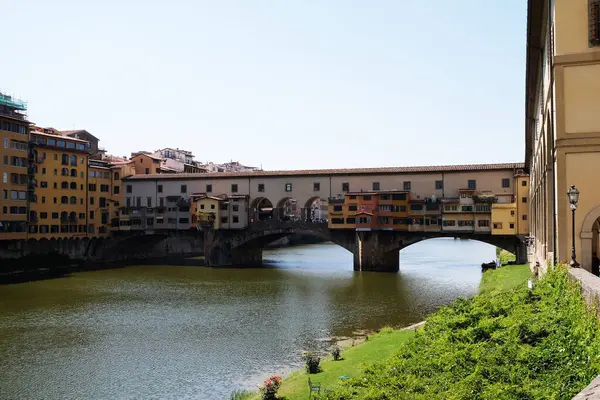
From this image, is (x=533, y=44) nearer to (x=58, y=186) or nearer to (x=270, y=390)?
(x=270, y=390)

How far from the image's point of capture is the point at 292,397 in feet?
55.5

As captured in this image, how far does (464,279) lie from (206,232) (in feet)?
107

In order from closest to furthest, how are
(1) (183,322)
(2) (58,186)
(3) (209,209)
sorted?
(1) (183,322) → (2) (58,186) → (3) (209,209)

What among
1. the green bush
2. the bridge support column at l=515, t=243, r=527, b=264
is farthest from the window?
the bridge support column at l=515, t=243, r=527, b=264

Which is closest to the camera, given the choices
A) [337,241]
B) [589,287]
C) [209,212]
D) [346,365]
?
[589,287]

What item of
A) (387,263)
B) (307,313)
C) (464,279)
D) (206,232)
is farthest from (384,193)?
(307,313)

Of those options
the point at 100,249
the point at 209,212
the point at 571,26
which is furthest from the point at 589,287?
the point at 100,249

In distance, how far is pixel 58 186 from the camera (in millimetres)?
70125

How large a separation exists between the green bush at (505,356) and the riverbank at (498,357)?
2cm

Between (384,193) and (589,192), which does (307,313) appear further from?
(384,193)

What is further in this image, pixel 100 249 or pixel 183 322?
pixel 100 249

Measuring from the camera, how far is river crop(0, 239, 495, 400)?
74.8 feet

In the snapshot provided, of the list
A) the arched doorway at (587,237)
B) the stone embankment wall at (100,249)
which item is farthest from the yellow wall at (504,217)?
the arched doorway at (587,237)

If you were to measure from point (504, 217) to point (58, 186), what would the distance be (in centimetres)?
5194
